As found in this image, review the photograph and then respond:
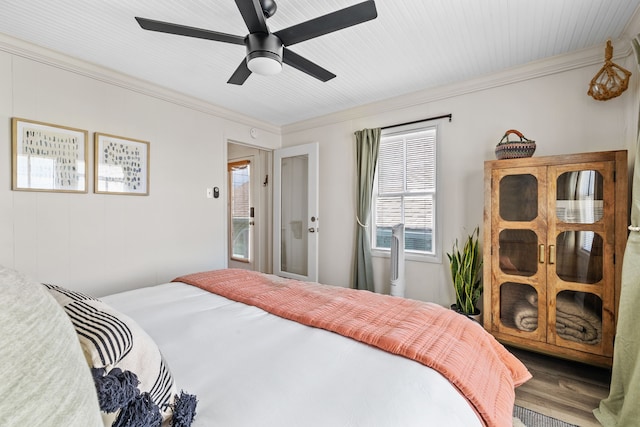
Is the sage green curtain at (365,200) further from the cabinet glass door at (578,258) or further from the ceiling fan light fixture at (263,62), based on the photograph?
the ceiling fan light fixture at (263,62)

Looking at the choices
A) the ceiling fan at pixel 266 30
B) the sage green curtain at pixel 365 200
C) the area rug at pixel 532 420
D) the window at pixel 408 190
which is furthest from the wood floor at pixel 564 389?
the ceiling fan at pixel 266 30

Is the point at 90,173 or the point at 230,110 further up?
the point at 230,110

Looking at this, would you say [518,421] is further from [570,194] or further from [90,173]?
[90,173]

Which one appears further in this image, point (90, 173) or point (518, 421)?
point (90, 173)

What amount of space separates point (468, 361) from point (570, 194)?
1779 millimetres

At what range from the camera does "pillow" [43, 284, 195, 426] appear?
66cm

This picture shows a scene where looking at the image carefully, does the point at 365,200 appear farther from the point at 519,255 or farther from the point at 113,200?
the point at 113,200

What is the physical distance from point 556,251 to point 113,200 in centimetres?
374

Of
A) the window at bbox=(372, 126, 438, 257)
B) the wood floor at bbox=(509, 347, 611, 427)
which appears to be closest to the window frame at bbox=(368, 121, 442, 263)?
the window at bbox=(372, 126, 438, 257)

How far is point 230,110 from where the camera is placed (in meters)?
3.67

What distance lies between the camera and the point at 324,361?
111cm

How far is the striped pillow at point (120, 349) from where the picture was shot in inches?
26.2

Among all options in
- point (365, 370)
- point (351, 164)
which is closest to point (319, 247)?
point (351, 164)

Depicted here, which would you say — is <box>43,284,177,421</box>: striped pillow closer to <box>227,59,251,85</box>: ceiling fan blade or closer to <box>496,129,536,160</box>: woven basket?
<box>227,59,251,85</box>: ceiling fan blade
